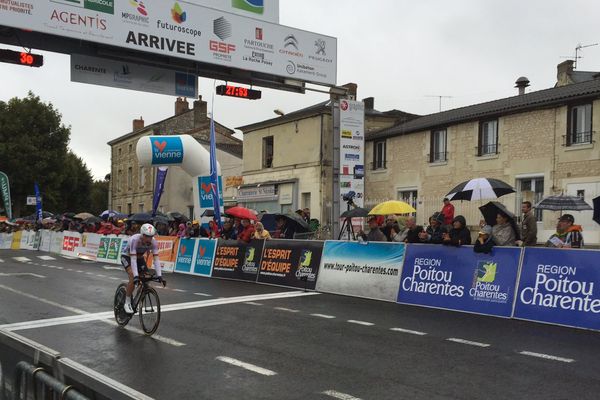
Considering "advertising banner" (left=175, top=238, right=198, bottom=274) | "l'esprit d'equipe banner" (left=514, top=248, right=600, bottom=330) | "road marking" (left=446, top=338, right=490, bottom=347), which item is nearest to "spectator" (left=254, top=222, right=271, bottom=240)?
"advertising banner" (left=175, top=238, right=198, bottom=274)

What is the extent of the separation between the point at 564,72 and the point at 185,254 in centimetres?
2310

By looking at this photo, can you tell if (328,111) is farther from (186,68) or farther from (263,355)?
(263,355)

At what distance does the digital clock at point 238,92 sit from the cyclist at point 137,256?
11.3 metres

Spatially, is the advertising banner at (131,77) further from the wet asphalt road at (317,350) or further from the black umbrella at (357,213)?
the wet asphalt road at (317,350)

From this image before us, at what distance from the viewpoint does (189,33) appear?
19953 millimetres

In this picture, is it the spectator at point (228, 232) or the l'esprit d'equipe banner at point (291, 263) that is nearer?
the l'esprit d'equipe banner at point (291, 263)

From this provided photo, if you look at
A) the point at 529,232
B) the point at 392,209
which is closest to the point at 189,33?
the point at 392,209

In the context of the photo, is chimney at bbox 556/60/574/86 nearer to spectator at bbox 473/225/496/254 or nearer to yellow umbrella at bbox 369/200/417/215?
yellow umbrella at bbox 369/200/417/215

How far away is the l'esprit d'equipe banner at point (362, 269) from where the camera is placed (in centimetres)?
1227

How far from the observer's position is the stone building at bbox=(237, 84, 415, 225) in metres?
31.1

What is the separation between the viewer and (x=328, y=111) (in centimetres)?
3091

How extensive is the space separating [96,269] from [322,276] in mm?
9817

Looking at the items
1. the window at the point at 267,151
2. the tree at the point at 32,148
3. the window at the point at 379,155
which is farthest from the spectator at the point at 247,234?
the tree at the point at 32,148

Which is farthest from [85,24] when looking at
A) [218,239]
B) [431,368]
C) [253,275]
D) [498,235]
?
[431,368]
